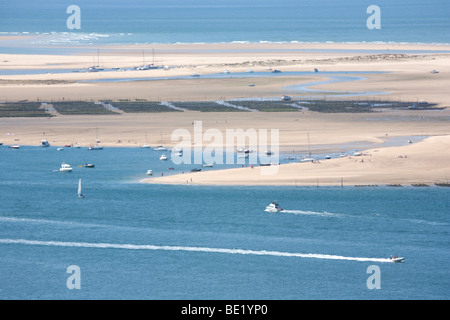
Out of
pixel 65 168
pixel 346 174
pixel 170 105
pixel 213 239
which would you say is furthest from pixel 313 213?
pixel 170 105

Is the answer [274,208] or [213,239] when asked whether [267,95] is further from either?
[213,239]

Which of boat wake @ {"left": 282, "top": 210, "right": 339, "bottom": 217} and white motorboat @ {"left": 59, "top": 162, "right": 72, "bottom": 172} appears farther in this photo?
white motorboat @ {"left": 59, "top": 162, "right": 72, "bottom": 172}

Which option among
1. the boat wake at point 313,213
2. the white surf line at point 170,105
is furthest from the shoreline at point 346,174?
the white surf line at point 170,105

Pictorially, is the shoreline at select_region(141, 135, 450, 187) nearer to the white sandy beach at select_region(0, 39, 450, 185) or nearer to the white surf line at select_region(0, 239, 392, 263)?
the white sandy beach at select_region(0, 39, 450, 185)

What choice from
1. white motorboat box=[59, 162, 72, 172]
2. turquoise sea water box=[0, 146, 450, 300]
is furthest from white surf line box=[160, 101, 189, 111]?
turquoise sea water box=[0, 146, 450, 300]

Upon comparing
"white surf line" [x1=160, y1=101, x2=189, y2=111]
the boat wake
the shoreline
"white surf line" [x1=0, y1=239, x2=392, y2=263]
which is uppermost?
"white surf line" [x1=160, y1=101, x2=189, y2=111]

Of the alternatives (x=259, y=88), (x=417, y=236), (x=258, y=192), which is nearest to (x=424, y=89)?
(x=259, y=88)

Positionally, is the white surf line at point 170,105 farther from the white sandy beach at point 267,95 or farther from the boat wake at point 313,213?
the boat wake at point 313,213

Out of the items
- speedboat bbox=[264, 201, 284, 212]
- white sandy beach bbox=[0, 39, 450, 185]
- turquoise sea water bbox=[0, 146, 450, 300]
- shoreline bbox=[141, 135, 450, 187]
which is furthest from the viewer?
white sandy beach bbox=[0, 39, 450, 185]
